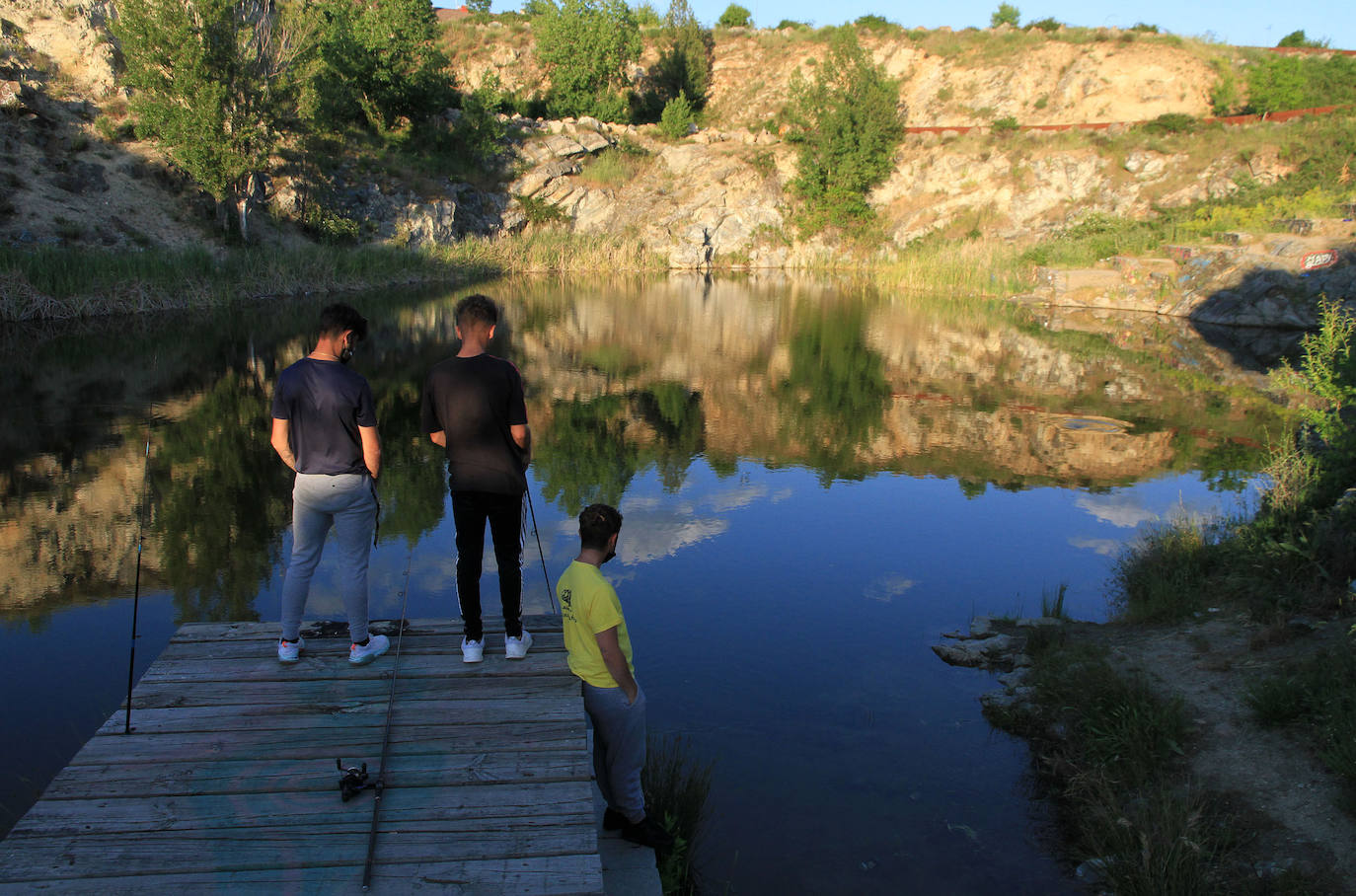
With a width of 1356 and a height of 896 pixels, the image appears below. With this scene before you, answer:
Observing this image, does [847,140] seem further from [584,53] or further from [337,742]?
[337,742]

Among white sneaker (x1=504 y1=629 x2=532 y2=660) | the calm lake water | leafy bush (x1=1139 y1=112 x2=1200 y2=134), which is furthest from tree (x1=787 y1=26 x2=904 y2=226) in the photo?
white sneaker (x1=504 y1=629 x2=532 y2=660)

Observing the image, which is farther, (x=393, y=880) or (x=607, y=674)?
(x=607, y=674)

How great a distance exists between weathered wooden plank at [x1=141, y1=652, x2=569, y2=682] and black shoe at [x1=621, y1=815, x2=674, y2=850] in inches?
39.2

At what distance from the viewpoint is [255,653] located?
16.2ft

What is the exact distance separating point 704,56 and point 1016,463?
57.6 meters

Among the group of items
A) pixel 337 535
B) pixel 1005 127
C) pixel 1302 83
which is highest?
pixel 1302 83

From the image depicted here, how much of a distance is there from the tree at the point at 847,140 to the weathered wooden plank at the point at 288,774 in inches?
1861

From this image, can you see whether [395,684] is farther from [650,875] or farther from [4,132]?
[4,132]

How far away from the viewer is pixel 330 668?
4.74m

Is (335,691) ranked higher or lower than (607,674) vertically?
lower

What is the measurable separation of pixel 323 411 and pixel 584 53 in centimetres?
5430

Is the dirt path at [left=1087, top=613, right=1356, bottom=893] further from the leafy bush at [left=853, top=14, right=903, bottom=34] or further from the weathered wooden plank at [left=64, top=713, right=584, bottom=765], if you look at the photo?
the leafy bush at [left=853, top=14, right=903, bottom=34]

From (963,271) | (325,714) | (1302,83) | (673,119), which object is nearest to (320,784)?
(325,714)

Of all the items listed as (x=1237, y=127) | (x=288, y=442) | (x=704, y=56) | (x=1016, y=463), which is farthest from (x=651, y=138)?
(x=288, y=442)
